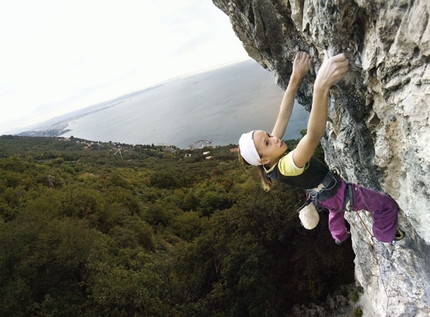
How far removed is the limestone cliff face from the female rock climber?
0.26 m

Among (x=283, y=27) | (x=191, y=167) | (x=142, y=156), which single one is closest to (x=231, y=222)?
(x=283, y=27)

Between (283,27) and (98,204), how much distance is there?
19.1 meters

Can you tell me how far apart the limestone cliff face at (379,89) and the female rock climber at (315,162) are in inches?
10.0

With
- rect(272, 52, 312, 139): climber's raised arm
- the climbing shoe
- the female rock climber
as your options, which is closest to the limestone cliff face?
the climbing shoe

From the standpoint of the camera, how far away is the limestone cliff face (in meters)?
2.28


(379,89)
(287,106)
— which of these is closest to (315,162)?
(287,106)

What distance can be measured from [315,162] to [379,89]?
1.00 meters

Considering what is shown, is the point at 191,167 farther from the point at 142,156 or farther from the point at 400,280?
the point at 400,280

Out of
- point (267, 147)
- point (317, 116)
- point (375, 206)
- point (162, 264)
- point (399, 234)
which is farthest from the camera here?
point (162, 264)

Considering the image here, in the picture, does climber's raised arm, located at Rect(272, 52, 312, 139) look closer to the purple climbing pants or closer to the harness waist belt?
the harness waist belt

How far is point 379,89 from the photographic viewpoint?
111 inches

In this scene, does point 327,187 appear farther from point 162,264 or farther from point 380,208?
point 162,264

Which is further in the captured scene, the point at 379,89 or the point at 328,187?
the point at 328,187

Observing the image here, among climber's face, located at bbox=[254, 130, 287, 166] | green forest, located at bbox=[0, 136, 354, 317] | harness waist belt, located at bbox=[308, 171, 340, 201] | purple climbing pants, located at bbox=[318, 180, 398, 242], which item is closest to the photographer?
climber's face, located at bbox=[254, 130, 287, 166]
